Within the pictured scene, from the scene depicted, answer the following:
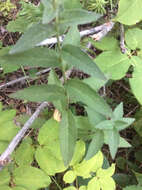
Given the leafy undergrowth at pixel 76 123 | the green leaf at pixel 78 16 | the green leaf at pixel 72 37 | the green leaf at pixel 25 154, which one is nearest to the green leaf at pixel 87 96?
the leafy undergrowth at pixel 76 123

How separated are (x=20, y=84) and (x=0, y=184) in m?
1.24

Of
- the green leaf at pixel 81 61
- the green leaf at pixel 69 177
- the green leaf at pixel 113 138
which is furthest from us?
the green leaf at pixel 69 177

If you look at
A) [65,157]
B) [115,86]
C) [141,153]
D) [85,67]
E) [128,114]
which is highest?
[85,67]

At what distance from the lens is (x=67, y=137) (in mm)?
1285

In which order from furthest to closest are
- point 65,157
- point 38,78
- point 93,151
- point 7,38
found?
1. point 7,38
2. point 38,78
3. point 93,151
4. point 65,157

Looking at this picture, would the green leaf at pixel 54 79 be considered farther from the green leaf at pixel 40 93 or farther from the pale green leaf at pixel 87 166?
the pale green leaf at pixel 87 166

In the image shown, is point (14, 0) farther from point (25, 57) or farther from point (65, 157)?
point (65, 157)

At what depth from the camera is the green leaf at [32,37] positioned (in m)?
0.91

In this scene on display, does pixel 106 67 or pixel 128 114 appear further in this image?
pixel 128 114

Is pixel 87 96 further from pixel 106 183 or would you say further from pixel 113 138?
pixel 106 183

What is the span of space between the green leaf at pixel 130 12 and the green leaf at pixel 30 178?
1.23 m

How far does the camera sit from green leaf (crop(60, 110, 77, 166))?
124 centimetres

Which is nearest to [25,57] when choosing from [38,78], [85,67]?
[85,67]

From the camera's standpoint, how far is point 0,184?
1529 mm
